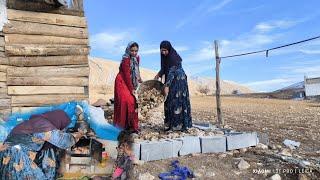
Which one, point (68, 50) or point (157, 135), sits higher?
point (68, 50)

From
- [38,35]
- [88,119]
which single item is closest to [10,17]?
[38,35]

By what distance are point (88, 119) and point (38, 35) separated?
1.94m

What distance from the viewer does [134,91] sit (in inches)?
297

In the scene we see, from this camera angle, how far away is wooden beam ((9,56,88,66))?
8.26m

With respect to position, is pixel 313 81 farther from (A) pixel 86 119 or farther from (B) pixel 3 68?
(B) pixel 3 68

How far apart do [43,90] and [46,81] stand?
0.55ft

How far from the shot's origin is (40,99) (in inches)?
332

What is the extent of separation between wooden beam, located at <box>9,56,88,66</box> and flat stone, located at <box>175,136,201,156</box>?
2.74m

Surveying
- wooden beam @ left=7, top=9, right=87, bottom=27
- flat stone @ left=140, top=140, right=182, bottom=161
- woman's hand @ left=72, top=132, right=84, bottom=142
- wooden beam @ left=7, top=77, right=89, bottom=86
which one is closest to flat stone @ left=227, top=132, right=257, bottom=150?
flat stone @ left=140, top=140, right=182, bottom=161

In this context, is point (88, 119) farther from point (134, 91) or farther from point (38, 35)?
point (38, 35)

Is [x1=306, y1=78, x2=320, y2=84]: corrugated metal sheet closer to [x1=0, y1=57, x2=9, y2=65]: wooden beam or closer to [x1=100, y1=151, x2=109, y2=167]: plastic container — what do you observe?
[x1=0, y1=57, x2=9, y2=65]: wooden beam

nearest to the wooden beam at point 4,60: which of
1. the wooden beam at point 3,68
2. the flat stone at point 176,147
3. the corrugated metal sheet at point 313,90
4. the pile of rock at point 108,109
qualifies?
the wooden beam at point 3,68

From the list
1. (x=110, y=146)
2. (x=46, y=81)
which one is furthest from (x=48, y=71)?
(x=110, y=146)

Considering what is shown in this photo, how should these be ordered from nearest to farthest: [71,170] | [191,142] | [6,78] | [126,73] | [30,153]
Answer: [30,153], [71,170], [191,142], [126,73], [6,78]
